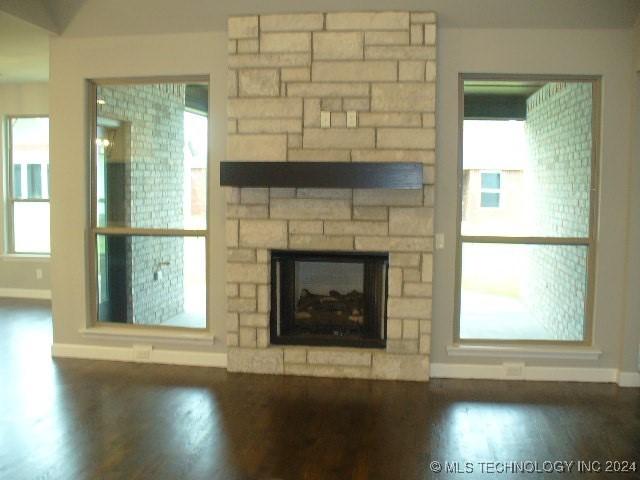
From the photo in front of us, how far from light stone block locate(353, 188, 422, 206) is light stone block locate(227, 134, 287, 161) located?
65 centimetres

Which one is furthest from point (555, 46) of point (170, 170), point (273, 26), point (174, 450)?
point (174, 450)

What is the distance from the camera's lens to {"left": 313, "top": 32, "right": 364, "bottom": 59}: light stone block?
164 inches

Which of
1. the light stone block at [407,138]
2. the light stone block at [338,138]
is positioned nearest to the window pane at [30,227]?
the light stone block at [338,138]

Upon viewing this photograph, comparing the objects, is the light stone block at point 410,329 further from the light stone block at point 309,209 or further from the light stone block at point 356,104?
the light stone block at point 356,104

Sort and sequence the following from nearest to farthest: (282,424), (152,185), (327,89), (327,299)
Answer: (282,424) < (327,89) < (327,299) < (152,185)

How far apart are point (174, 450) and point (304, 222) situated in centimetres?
190

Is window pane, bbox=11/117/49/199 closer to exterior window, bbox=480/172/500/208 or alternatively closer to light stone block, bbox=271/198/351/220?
light stone block, bbox=271/198/351/220

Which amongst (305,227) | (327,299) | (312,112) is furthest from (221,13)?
(327,299)

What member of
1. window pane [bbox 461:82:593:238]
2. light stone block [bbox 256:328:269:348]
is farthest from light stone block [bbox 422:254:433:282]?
light stone block [bbox 256:328:269:348]

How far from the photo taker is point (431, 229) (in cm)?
421

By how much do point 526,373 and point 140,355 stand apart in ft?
10.2

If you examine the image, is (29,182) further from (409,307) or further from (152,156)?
(409,307)

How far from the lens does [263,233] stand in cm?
435

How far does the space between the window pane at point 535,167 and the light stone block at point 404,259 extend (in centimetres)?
48
